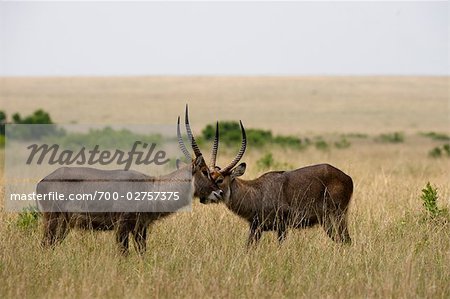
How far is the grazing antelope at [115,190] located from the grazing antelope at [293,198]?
0.30 metres

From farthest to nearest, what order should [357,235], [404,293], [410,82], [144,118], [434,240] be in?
[410,82] → [144,118] → [357,235] → [434,240] → [404,293]

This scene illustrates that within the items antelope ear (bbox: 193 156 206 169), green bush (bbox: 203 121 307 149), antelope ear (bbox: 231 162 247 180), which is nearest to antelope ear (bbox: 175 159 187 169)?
antelope ear (bbox: 193 156 206 169)

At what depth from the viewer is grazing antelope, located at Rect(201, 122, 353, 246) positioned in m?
9.54

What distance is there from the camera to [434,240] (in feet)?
28.4

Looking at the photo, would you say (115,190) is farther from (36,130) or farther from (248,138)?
(36,130)

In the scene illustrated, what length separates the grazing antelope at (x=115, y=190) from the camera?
8.70 meters

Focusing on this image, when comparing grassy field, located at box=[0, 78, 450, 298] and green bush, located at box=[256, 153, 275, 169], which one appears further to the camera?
green bush, located at box=[256, 153, 275, 169]

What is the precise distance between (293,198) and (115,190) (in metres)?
1.94

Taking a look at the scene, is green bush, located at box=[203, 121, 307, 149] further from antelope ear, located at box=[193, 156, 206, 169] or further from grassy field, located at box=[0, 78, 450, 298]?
antelope ear, located at box=[193, 156, 206, 169]

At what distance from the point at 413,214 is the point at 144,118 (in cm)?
4397

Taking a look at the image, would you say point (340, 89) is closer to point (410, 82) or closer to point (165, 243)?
point (410, 82)

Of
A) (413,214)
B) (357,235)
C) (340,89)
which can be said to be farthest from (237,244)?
(340,89)

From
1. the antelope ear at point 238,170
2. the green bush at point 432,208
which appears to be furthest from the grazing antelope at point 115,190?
the green bush at point 432,208

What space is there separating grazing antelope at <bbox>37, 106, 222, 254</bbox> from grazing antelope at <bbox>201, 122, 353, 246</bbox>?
300 millimetres
